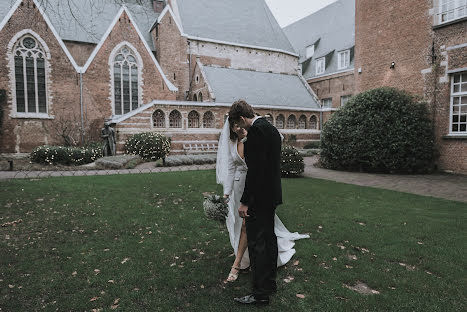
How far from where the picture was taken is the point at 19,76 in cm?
2031

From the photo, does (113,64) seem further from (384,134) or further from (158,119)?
(384,134)

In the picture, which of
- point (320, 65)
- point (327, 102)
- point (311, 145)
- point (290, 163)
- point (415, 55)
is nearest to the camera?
point (290, 163)

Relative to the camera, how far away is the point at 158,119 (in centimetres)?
1939

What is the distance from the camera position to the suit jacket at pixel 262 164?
2889 millimetres

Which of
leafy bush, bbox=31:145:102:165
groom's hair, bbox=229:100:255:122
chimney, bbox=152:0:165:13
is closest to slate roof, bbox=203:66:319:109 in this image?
leafy bush, bbox=31:145:102:165

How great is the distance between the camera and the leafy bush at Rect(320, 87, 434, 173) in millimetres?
11609

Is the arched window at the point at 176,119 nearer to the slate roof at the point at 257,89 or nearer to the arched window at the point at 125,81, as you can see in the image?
→ the slate roof at the point at 257,89

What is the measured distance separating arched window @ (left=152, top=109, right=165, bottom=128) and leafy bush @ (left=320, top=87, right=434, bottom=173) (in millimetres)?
11163

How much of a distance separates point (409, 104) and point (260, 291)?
11.8 meters

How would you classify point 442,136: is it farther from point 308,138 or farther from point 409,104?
point 308,138

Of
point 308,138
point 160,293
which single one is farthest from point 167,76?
point 160,293

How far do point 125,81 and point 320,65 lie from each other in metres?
20.3

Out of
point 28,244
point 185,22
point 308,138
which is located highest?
point 185,22

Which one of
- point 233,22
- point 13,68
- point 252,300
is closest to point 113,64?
point 13,68
